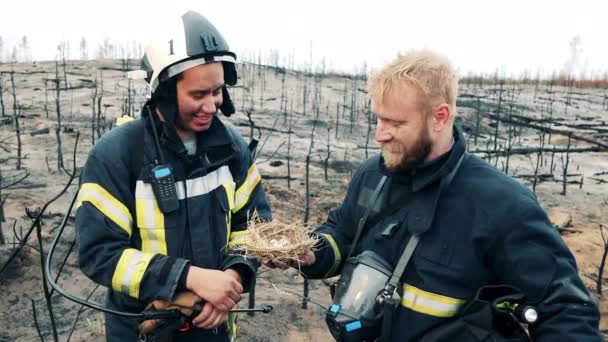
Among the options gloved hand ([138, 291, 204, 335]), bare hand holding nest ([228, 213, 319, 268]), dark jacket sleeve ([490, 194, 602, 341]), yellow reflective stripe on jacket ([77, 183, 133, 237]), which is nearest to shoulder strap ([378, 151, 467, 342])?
A: dark jacket sleeve ([490, 194, 602, 341])

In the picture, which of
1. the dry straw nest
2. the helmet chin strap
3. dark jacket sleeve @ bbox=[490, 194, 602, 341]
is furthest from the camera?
the helmet chin strap

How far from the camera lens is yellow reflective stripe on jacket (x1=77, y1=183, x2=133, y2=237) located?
198 centimetres

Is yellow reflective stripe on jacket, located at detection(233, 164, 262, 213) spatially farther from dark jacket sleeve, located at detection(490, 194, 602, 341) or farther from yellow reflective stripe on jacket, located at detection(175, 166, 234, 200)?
dark jacket sleeve, located at detection(490, 194, 602, 341)

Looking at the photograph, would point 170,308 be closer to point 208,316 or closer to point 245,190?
point 208,316

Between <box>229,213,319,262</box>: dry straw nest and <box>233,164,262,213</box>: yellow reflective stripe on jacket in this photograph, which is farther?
<box>233,164,262,213</box>: yellow reflective stripe on jacket

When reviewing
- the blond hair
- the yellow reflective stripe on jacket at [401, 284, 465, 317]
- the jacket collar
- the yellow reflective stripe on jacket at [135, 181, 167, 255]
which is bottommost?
the yellow reflective stripe on jacket at [401, 284, 465, 317]

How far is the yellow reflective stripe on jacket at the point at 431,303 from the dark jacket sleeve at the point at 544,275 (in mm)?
227

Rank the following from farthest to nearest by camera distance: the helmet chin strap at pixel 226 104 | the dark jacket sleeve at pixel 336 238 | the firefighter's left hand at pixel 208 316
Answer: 1. the helmet chin strap at pixel 226 104
2. the dark jacket sleeve at pixel 336 238
3. the firefighter's left hand at pixel 208 316

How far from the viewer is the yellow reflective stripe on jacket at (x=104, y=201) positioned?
6.50 ft

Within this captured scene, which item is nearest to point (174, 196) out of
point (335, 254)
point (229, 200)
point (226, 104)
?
point (229, 200)

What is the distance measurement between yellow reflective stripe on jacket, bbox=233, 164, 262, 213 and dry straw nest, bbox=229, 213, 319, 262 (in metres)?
0.17

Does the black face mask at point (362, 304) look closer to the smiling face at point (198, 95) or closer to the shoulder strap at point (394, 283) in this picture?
the shoulder strap at point (394, 283)

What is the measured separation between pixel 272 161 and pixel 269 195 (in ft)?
7.83

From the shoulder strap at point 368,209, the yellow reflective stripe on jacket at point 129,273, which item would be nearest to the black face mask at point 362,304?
the shoulder strap at point 368,209
